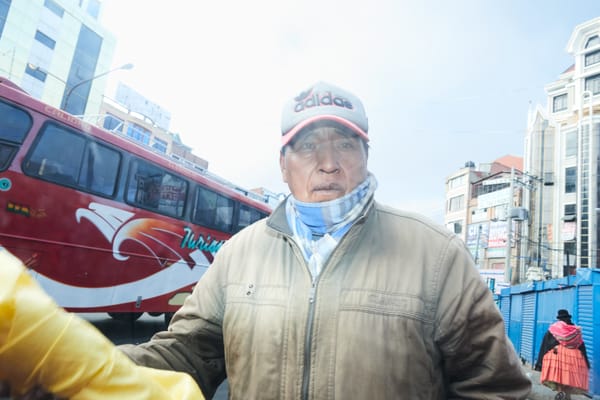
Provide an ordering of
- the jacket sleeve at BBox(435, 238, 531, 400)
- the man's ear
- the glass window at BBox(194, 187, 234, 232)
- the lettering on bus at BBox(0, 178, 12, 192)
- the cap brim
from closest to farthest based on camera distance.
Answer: the jacket sleeve at BBox(435, 238, 531, 400), the cap brim, the man's ear, the lettering on bus at BBox(0, 178, 12, 192), the glass window at BBox(194, 187, 234, 232)

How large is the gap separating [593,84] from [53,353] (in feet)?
138

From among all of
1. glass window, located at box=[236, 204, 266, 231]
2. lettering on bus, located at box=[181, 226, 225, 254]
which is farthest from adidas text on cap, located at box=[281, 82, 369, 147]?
glass window, located at box=[236, 204, 266, 231]

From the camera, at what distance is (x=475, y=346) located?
1.25m

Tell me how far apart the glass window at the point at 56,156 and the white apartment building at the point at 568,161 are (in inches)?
1285

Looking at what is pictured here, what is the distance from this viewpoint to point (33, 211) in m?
5.98

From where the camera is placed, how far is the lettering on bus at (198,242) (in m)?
8.77

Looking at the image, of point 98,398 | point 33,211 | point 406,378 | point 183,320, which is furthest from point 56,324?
point 33,211

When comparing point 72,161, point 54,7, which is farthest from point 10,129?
point 54,7

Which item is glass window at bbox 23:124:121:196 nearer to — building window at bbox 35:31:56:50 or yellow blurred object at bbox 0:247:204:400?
yellow blurred object at bbox 0:247:204:400

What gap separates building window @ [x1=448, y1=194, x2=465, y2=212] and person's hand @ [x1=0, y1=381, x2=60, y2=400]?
1959 inches

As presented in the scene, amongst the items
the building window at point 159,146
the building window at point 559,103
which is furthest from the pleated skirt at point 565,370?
the building window at point 559,103

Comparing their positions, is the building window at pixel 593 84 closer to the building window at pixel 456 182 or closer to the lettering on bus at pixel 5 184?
the building window at pixel 456 182

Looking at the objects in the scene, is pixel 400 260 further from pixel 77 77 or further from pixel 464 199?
pixel 464 199

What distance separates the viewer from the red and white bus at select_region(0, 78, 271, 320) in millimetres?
5879
